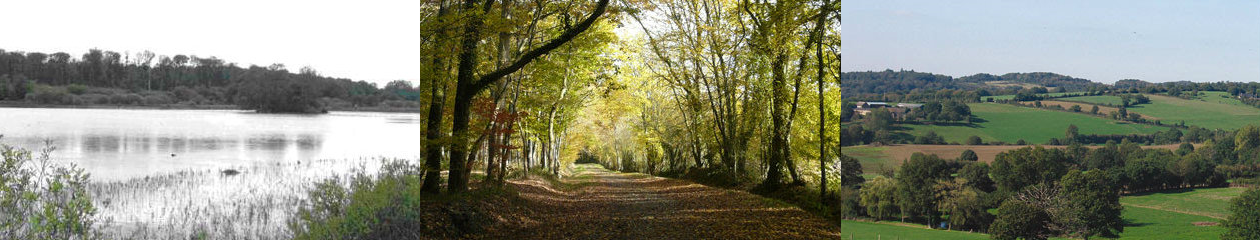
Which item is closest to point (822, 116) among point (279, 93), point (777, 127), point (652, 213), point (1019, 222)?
point (777, 127)

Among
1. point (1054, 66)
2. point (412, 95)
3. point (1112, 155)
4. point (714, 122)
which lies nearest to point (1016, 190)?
point (1112, 155)

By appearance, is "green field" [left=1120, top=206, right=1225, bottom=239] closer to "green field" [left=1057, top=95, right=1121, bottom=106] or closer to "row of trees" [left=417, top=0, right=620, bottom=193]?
"green field" [left=1057, top=95, right=1121, bottom=106]

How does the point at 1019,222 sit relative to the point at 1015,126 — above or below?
below

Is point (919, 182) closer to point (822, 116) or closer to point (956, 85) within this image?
point (956, 85)

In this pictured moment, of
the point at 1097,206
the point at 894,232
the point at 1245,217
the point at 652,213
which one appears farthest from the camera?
the point at 894,232

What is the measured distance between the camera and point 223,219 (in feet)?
18.1

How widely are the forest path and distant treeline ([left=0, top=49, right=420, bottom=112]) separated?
92.1 inches

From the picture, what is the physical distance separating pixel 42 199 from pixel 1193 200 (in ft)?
36.3

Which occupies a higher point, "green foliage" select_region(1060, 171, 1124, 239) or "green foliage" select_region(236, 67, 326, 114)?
"green foliage" select_region(236, 67, 326, 114)

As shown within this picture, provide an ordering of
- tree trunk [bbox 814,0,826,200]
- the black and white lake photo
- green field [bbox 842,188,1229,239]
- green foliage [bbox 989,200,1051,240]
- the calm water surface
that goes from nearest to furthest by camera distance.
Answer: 1. the calm water surface
2. the black and white lake photo
3. tree trunk [bbox 814,0,826,200]
4. green field [bbox 842,188,1229,239]
5. green foliage [bbox 989,200,1051,240]

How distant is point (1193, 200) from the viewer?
6.95 meters

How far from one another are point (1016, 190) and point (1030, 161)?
0.43m

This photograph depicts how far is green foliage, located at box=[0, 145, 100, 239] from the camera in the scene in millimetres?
5078

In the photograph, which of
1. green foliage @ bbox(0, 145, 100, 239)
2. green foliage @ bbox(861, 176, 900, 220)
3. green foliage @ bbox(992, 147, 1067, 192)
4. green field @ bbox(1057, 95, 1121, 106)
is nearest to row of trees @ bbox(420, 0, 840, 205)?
green foliage @ bbox(861, 176, 900, 220)
